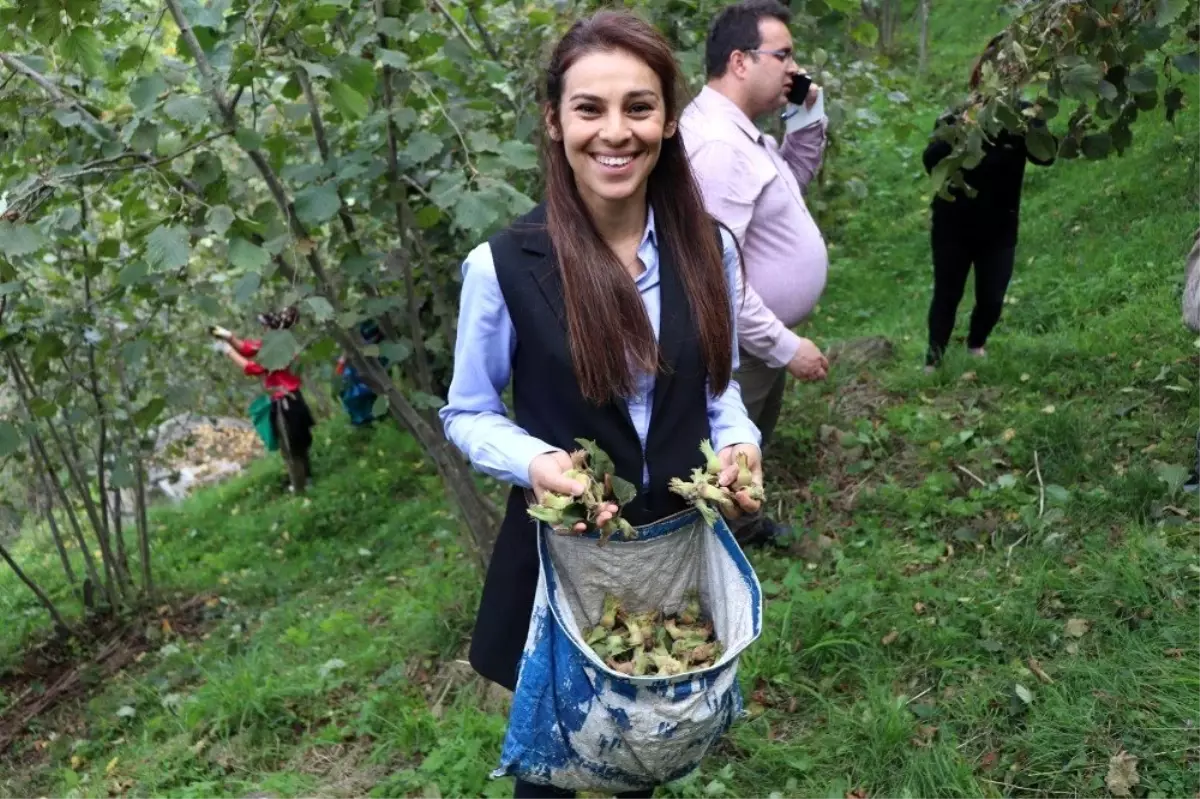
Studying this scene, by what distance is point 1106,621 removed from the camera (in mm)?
2861

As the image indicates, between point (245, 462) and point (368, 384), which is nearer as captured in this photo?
point (368, 384)

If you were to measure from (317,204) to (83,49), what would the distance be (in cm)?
72

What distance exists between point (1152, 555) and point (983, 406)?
167 centimetres

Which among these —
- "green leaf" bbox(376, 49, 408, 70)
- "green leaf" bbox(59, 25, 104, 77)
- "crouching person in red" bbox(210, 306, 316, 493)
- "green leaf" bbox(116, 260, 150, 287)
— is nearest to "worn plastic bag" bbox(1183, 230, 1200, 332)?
"green leaf" bbox(376, 49, 408, 70)

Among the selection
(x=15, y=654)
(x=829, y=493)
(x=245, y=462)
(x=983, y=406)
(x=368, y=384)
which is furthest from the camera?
(x=245, y=462)

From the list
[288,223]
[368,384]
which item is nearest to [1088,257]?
[368,384]

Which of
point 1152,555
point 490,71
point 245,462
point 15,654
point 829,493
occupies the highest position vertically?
point 490,71

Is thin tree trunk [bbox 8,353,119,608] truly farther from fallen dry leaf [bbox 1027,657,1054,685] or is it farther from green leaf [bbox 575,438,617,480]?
fallen dry leaf [bbox 1027,657,1054,685]

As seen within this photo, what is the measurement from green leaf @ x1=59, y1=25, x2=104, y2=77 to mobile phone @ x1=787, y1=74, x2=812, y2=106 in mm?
2207

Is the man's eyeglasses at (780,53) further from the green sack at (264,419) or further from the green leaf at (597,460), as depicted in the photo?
the green sack at (264,419)

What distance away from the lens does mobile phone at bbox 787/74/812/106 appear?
348 cm

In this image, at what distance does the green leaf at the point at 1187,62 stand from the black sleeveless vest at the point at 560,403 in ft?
6.14

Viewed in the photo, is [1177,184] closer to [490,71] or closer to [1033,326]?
[1033,326]

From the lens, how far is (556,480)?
5.55 feet
